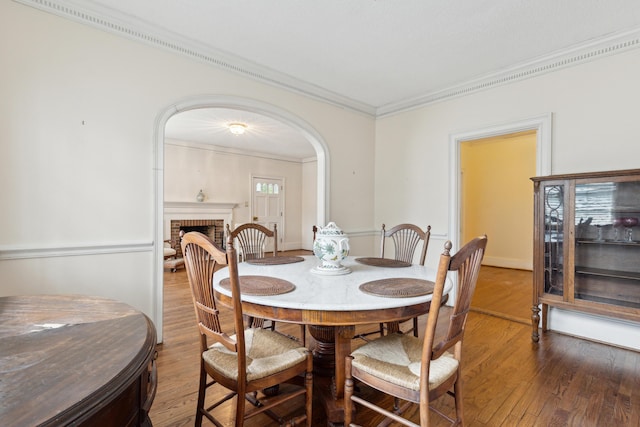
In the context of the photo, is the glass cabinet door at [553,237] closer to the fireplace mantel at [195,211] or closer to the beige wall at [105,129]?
the beige wall at [105,129]

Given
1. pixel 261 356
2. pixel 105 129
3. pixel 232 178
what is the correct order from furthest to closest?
1. pixel 232 178
2. pixel 105 129
3. pixel 261 356

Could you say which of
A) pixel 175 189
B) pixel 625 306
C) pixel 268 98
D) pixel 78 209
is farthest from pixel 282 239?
pixel 625 306

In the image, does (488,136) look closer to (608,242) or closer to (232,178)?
(608,242)

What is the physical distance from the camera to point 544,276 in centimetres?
288

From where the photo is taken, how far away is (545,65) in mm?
3059

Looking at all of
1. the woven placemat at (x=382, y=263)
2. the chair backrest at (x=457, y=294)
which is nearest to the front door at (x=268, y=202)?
the woven placemat at (x=382, y=263)

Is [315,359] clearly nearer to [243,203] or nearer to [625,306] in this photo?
[625,306]

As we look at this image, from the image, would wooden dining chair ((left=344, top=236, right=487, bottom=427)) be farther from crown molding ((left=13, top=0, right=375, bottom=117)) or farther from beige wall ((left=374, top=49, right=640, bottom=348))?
crown molding ((left=13, top=0, right=375, bottom=117))

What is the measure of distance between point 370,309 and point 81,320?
3.30 feet

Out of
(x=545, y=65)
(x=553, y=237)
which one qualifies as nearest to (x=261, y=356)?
(x=553, y=237)

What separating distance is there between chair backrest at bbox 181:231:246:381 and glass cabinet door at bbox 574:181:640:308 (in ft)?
9.39

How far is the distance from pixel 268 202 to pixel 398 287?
21.8 ft

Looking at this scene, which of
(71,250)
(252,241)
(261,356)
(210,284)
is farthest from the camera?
(252,241)

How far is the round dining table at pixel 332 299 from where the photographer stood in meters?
1.36
